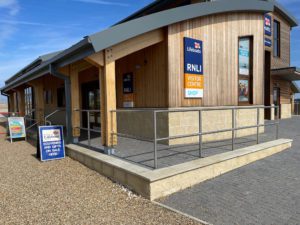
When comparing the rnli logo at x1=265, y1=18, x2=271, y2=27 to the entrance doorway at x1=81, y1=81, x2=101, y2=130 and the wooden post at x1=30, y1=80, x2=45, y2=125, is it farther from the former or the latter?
the wooden post at x1=30, y1=80, x2=45, y2=125

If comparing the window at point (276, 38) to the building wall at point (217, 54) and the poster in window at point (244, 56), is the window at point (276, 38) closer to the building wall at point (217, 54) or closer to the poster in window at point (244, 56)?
the building wall at point (217, 54)

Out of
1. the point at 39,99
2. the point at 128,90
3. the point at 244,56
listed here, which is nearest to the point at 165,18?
the point at 128,90

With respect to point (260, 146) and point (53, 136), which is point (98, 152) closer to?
point (53, 136)

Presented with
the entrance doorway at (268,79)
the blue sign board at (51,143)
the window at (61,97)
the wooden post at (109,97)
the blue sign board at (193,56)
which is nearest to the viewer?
the wooden post at (109,97)

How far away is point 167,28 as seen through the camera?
6555 mm

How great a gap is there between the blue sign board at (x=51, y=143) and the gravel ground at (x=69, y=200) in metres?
0.66

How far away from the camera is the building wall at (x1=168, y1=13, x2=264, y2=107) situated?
675 cm

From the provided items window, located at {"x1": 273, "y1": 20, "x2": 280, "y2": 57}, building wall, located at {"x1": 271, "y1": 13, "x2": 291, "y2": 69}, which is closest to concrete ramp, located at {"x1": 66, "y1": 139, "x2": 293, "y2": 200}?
building wall, located at {"x1": 271, "y1": 13, "x2": 291, "y2": 69}

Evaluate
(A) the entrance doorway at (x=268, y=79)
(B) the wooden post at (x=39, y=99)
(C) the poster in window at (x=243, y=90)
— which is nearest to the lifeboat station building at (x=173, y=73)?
(C) the poster in window at (x=243, y=90)

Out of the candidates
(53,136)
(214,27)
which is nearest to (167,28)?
(214,27)

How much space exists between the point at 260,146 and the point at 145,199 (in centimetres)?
386

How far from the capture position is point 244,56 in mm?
8539

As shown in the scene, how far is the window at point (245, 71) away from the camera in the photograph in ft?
27.7

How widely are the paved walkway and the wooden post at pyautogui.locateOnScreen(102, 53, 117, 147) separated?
7.25 feet
